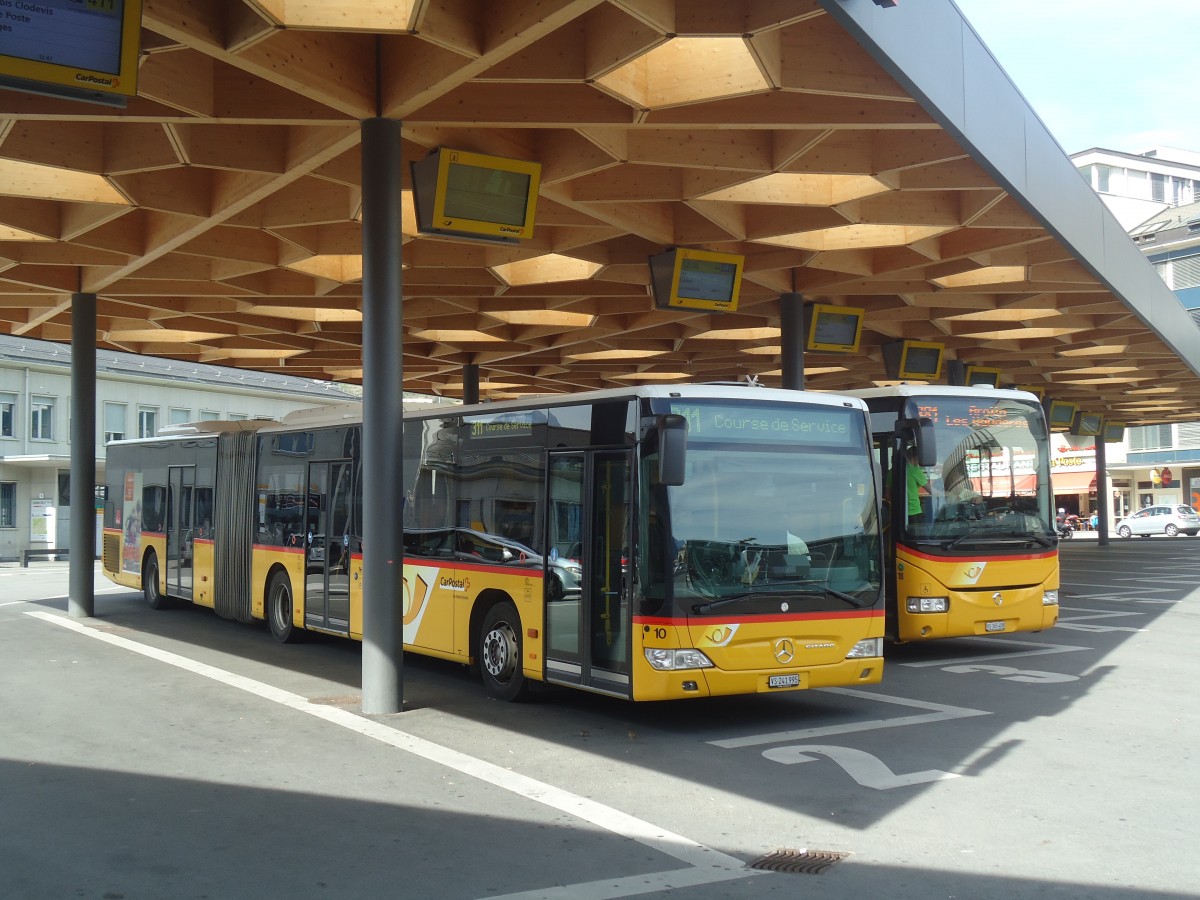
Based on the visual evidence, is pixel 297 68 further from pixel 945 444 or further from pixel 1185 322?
pixel 1185 322

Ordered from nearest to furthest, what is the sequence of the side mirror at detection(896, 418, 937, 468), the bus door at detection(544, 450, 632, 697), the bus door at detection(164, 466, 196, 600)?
1. the bus door at detection(544, 450, 632, 697)
2. the side mirror at detection(896, 418, 937, 468)
3. the bus door at detection(164, 466, 196, 600)

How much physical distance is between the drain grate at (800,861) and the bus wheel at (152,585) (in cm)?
1734

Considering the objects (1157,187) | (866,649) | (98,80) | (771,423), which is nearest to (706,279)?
(771,423)

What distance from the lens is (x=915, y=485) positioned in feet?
47.9

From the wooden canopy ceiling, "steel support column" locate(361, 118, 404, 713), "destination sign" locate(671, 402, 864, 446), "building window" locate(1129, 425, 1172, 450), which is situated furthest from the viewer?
"building window" locate(1129, 425, 1172, 450)

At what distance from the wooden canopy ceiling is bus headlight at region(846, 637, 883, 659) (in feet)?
15.1

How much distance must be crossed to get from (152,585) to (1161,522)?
5534 cm

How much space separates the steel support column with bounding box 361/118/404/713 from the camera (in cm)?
1086

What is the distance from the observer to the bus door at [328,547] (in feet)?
49.6

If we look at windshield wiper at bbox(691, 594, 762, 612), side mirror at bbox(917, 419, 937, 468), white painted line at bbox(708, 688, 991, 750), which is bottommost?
white painted line at bbox(708, 688, 991, 750)

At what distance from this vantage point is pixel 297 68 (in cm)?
952

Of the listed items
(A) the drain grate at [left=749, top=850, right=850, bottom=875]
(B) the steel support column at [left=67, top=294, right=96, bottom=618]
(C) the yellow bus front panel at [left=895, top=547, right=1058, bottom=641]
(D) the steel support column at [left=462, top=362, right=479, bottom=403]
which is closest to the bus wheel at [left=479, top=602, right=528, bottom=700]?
(A) the drain grate at [left=749, top=850, right=850, bottom=875]

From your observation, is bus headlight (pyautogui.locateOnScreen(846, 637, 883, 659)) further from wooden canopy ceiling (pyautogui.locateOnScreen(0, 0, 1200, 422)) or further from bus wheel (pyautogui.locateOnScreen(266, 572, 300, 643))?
bus wheel (pyautogui.locateOnScreen(266, 572, 300, 643))

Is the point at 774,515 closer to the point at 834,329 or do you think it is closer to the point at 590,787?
the point at 590,787
